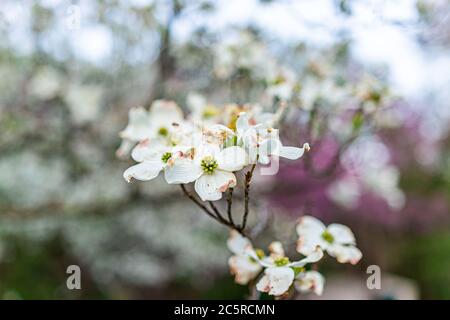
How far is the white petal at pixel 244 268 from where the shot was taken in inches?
35.4

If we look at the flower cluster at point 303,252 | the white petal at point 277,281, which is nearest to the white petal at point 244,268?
the flower cluster at point 303,252

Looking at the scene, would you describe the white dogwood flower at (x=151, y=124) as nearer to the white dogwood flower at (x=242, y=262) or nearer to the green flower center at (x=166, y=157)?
the green flower center at (x=166, y=157)

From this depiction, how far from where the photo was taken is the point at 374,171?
7.09ft

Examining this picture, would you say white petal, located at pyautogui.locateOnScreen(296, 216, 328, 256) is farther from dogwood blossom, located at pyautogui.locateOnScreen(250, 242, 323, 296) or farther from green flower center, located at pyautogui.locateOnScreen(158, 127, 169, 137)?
green flower center, located at pyautogui.locateOnScreen(158, 127, 169, 137)

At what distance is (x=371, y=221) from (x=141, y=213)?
2.60 m

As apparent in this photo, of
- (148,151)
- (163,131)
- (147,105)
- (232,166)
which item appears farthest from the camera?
(147,105)

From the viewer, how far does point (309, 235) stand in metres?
0.91

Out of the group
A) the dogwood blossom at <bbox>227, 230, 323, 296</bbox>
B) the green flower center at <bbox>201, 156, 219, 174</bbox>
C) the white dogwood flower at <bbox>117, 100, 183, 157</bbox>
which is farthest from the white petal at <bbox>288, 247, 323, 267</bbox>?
the white dogwood flower at <bbox>117, 100, 183, 157</bbox>

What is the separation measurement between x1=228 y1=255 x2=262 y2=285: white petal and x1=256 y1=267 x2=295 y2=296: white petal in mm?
110

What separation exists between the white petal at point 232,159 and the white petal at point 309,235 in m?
0.23

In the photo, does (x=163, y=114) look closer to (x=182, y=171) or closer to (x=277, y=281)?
(x=182, y=171)

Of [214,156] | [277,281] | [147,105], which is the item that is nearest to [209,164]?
[214,156]
